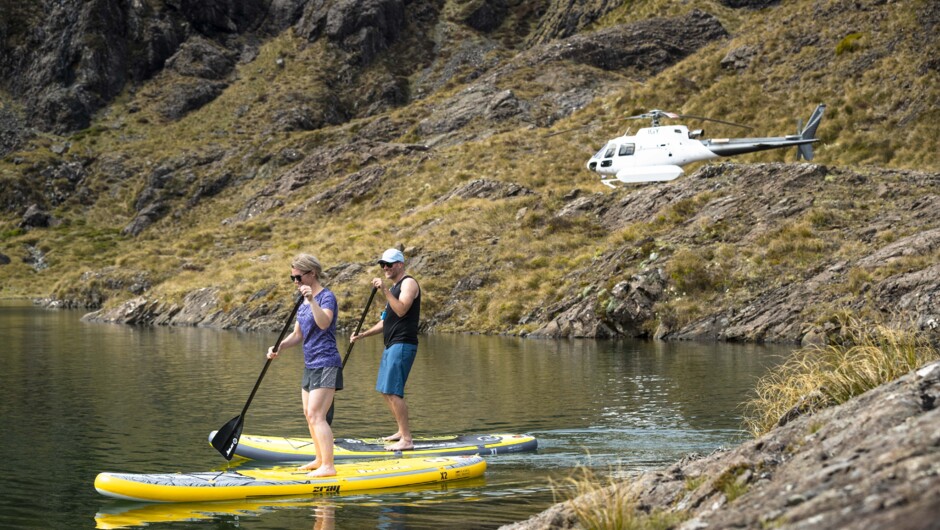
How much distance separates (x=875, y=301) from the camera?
108ft

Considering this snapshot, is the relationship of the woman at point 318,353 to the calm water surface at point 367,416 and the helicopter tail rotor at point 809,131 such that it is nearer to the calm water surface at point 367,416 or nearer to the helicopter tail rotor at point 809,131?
the calm water surface at point 367,416

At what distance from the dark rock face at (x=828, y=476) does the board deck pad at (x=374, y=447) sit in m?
5.25

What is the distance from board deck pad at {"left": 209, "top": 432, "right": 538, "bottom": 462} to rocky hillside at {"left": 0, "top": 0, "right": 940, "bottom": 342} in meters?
6.15

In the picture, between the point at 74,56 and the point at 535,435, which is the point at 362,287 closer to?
the point at 535,435

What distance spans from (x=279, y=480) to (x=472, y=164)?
213ft

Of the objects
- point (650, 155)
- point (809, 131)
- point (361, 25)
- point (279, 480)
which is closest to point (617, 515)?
point (279, 480)

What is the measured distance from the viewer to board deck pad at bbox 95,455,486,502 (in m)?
11.5

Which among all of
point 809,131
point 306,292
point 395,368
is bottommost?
point 395,368

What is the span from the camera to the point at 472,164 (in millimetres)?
76250

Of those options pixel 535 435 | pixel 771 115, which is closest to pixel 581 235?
pixel 771 115

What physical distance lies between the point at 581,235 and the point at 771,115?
66.5ft

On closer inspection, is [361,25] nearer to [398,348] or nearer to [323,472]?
[398,348]

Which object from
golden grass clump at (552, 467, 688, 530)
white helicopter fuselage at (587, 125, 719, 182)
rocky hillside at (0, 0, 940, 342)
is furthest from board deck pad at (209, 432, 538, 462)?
white helicopter fuselage at (587, 125, 719, 182)

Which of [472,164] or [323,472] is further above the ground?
[472,164]
